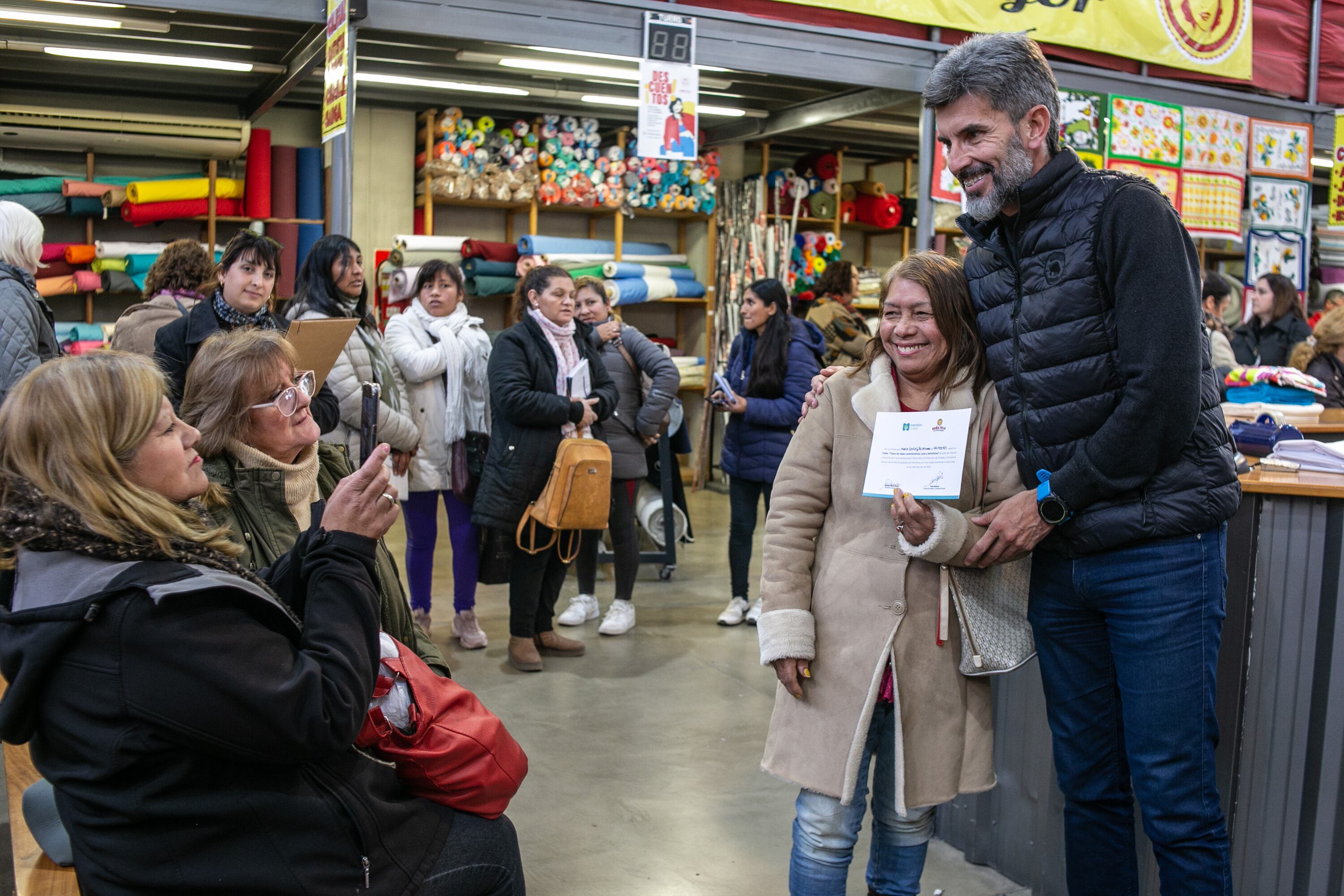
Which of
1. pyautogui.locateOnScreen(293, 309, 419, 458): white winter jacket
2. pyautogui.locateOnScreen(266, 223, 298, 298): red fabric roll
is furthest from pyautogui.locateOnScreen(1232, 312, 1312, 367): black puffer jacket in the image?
pyautogui.locateOnScreen(266, 223, 298, 298): red fabric roll

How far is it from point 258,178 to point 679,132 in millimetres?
3745

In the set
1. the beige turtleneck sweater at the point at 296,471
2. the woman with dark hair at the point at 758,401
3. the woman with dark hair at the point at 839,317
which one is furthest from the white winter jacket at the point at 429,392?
the beige turtleneck sweater at the point at 296,471

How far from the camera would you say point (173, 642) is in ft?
4.64

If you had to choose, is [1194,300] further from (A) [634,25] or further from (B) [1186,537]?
(A) [634,25]

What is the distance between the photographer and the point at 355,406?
4.32 meters

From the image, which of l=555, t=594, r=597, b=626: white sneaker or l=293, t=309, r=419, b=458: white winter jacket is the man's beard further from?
l=555, t=594, r=597, b=626: white sneaker

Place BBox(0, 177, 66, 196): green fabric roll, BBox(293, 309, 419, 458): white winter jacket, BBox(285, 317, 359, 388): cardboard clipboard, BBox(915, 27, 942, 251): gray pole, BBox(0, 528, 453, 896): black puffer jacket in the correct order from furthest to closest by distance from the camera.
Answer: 1. BBox(0, 177, 66, 196): green fabric roll
2. BBox(915, 27, 942, 251): gray pole
3. BBox(293, 309, 419, 458): white winter jacket
4. BBox(285, 317, 359, 388): cardboard clipboard
5. BBox(0, 528, 453, 896): black puffer jacket

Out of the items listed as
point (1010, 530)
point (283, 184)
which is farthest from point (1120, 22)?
point (1010, 530)

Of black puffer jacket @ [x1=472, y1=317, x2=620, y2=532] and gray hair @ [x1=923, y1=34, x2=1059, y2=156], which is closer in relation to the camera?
gray hair @ [x1=923, y1=34, x2=1059, y2=156]

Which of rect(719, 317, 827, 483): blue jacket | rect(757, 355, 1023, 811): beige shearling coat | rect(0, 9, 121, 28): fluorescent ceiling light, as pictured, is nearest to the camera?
rect(757, 355, 1023, 811): beige shearling coat

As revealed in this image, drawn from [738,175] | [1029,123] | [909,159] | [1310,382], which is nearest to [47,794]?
[1029,123]

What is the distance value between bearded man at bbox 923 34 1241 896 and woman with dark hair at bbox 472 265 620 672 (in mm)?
2661

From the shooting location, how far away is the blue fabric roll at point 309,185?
8203 millimetres

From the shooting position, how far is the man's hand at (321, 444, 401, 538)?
1.71 meters
